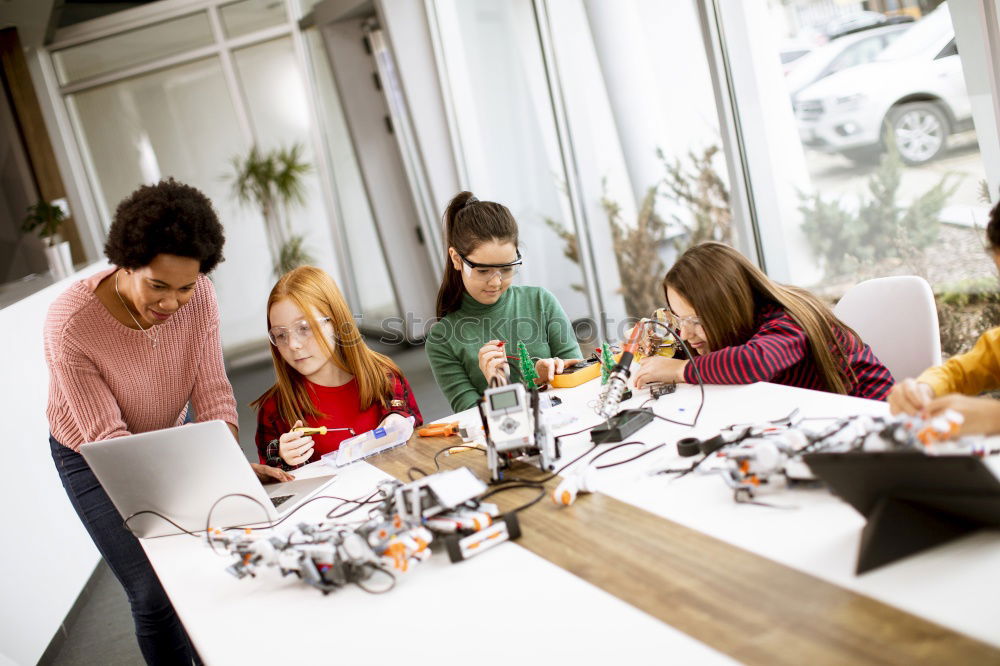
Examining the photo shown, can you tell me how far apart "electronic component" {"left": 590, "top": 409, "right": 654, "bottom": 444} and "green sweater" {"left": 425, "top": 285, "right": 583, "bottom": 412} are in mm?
791

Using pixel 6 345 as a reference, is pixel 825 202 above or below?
below

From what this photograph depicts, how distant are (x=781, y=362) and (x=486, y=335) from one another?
3.37 feet

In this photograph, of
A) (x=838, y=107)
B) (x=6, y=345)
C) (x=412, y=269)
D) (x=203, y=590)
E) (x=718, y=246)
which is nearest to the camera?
(x=203, y=590)

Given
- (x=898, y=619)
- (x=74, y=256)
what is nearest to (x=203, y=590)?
(x=898, y=619)

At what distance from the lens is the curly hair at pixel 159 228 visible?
182 centimetres

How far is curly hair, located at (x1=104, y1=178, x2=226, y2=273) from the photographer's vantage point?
71.8 inches

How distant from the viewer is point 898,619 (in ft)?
3.18

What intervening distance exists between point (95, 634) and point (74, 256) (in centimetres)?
567

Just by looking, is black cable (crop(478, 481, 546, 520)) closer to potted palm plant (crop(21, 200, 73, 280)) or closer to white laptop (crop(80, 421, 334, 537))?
white laptop (crop(80, 421, 334, 537))

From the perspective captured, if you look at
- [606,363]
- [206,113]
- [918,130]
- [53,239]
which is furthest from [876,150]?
[206,113]

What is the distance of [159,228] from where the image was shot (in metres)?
1.83

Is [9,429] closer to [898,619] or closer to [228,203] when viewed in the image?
[898,619]

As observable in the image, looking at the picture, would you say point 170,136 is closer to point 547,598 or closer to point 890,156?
point 890,156

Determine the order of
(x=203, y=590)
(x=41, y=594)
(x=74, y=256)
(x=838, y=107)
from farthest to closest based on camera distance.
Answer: (x=74, y=256), (x=838, y=107), (x=41, y=594), (x=203, y=590)
